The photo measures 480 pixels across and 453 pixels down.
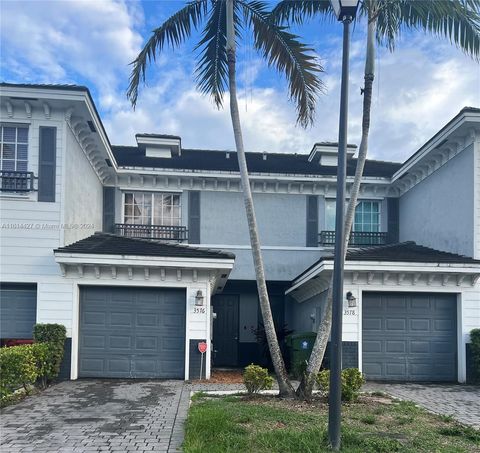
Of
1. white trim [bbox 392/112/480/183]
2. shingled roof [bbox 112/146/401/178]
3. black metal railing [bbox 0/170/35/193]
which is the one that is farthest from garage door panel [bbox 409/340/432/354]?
black metal railing [bbox 0/170/35/193]

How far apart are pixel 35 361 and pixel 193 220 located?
8.03 metres

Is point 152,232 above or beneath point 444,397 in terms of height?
above

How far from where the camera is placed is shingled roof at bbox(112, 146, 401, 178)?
17.4m

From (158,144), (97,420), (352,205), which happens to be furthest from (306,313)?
(97,420)

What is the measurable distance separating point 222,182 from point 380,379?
821 cm

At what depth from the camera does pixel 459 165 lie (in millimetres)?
13438

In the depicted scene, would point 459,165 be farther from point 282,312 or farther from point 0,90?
point 0,90

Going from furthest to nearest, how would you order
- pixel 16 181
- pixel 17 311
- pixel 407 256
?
pixel 407 256
pixel 17 311
pixel 16 181

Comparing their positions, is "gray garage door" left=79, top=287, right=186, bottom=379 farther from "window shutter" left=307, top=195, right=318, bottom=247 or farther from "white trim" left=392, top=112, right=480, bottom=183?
"white trim" left=392, top=112, right=480, bottom=183

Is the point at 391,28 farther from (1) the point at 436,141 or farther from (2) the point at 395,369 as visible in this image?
(2) the point at 395,369

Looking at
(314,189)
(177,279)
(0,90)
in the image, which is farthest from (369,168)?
(0,90)

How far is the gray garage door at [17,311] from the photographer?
1181 centimetres

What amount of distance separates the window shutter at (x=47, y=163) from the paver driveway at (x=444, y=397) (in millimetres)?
8643

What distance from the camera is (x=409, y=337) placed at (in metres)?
12.6
